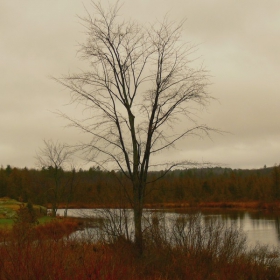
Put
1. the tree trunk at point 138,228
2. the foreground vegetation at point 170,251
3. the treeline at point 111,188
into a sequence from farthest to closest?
1. the treeline at point 111,188
2. the tree trunk at point 138,228
3. the foreground vegetation at point 170,251

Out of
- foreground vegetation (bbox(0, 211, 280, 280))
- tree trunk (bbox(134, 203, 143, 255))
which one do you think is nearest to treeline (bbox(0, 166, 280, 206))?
tree trunk (bbox(134, 203, 143, 255))

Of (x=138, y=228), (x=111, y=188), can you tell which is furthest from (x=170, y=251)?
(x=111, y=188)

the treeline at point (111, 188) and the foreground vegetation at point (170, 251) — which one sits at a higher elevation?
the treeline at point (111, 188)

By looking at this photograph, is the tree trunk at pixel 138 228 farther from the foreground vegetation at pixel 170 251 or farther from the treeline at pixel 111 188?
the treeline at pixel 111 188

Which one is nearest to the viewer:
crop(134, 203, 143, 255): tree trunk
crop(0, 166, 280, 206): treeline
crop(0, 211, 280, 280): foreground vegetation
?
crop(0, 211, 280, 280): foreground vegetation

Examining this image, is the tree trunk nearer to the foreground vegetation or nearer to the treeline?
the foreground vegetation

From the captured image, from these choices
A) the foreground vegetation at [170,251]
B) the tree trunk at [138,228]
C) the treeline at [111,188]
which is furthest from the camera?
the treeline at [111,188]

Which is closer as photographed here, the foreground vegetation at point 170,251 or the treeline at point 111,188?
the foreground vegetation at point 170,251

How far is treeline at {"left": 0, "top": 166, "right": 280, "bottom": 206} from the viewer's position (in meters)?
11.6

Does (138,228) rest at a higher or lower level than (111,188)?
lower

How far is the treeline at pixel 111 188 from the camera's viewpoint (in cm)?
1165

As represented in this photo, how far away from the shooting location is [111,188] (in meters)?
11.8

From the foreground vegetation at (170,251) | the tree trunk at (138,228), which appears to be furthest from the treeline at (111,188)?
the foreground vegetation at (170,251)

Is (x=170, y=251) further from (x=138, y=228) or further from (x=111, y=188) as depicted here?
(x=111, y=188)
